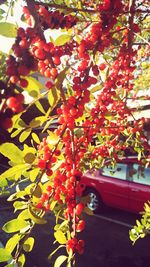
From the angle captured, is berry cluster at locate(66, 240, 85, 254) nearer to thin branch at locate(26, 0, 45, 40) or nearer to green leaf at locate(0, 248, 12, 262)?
green leaf at locate(0, 248, 12, 262)

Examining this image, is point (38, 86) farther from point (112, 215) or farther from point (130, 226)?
point (112, 215)

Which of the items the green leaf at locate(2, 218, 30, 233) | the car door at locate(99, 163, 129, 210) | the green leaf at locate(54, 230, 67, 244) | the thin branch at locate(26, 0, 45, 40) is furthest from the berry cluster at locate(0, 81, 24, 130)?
the car door at locate(99, 163, 129, 210)

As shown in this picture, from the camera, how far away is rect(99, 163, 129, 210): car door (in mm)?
7604

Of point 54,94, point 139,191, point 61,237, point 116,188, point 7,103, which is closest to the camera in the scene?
point 7,103

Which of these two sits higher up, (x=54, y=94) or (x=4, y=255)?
(x=54, y=94)

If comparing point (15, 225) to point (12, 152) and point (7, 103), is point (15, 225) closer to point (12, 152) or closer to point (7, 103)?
point (12, 152)

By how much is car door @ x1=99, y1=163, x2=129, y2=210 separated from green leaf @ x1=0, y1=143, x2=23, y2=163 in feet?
20.2

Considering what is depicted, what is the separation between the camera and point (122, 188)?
25.0ft

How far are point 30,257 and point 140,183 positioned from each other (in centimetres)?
288

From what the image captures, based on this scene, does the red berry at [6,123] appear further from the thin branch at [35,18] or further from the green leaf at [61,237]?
the green leaf at [61,237]

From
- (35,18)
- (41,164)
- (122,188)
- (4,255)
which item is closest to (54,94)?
(35,18)

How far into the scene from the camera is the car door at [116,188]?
299 inches

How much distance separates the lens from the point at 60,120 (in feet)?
4.97

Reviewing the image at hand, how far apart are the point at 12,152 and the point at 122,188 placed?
6360mm
